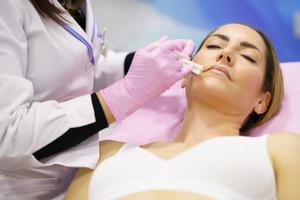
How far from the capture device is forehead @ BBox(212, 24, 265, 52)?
1.45 meters

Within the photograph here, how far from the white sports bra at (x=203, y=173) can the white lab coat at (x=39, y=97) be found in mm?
93

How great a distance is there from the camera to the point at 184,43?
1.56 metres

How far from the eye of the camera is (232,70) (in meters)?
1.37

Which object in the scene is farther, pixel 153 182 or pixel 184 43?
pixel 184 43

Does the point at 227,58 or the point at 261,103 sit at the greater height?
the point at 227,58

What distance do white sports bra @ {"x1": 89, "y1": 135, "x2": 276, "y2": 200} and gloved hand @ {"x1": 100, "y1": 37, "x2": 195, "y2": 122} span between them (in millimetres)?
147

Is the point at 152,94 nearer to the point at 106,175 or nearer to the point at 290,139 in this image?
the point at 106,175

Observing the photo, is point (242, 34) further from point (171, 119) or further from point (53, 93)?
point (53, 93)

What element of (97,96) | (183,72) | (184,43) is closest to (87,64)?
(97,96)

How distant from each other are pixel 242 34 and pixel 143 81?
1.29ft

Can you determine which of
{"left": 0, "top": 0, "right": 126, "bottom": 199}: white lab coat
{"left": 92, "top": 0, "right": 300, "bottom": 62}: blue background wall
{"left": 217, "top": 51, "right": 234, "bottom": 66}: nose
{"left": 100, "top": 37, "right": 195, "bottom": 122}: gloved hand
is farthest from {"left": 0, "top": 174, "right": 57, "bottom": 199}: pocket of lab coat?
{"left": 92, "top": 0, "right": 300, "bottom": 62}: blue background wall

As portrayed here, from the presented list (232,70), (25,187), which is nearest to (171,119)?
(232,70)

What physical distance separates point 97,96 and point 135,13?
1006 mm

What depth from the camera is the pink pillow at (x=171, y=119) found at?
4.94 ft
